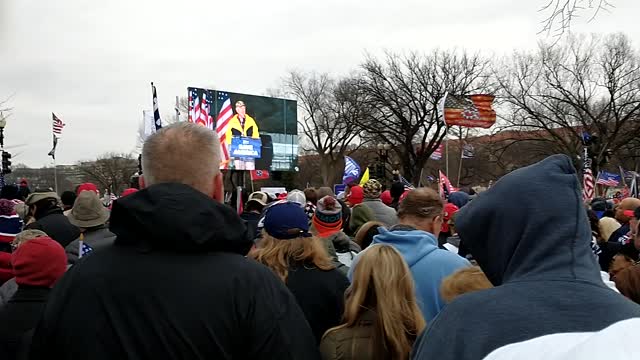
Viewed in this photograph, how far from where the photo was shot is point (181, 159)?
2.37m

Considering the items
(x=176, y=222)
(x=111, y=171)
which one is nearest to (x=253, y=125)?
(x=176, y=222)

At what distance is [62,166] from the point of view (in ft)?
343

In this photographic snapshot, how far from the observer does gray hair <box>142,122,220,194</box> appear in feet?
7.74

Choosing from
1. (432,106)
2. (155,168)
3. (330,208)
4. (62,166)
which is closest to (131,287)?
(155,168)

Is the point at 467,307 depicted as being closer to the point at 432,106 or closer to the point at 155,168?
the point at 155,168

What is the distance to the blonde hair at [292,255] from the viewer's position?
380 centimetres

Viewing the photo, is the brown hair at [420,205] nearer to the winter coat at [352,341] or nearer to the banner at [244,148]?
the winter coat at [352,341]

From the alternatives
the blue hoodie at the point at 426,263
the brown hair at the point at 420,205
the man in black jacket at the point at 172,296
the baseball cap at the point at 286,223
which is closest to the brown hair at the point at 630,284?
the blue hoodie at the point at 426,263

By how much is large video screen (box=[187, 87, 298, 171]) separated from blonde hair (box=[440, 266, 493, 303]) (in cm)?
2411

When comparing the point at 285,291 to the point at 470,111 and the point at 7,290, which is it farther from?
the point at 470,111

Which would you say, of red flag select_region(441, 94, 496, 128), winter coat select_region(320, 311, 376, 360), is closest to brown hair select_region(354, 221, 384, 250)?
winter coat select_region(320, 311, 376, 360)

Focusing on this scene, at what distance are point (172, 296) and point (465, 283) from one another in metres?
1.25

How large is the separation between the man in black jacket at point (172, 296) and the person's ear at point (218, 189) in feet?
0.61

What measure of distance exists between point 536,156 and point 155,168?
47.4m
